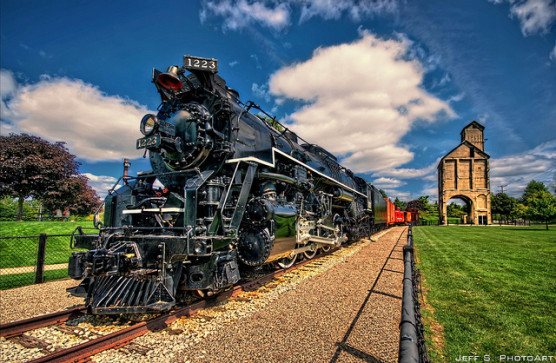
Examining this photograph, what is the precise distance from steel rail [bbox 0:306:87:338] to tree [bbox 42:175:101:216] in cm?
1890

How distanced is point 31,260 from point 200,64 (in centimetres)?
1004

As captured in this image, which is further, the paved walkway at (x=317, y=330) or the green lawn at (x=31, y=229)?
the green lawn at (x=31, y=229)

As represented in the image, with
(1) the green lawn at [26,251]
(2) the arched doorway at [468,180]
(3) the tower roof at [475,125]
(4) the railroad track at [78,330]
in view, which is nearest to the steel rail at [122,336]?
(4) the railroad track at [78,330]

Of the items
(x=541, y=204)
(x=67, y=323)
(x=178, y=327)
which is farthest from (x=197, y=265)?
(x=541, y=204)

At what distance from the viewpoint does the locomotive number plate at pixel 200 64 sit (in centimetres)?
552

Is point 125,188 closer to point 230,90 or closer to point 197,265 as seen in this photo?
point 197,265

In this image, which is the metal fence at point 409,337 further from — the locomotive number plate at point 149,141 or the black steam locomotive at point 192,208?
the locomotive number plate at point 149,141

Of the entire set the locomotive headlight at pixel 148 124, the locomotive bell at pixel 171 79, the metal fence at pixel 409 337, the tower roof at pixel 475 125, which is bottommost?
the metal fence at pixel 409 337

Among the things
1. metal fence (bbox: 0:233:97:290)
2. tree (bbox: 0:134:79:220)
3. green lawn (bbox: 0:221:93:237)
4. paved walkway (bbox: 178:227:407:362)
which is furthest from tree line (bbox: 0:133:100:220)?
paved walkway (bbox: 178:227:407:362)

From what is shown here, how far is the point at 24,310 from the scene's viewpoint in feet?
17.7

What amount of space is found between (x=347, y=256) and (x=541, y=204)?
31398 mm

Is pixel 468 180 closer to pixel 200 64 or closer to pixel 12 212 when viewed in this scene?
pixel 200 64

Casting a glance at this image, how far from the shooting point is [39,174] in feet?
61.9

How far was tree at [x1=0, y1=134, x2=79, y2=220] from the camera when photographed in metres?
17.8
